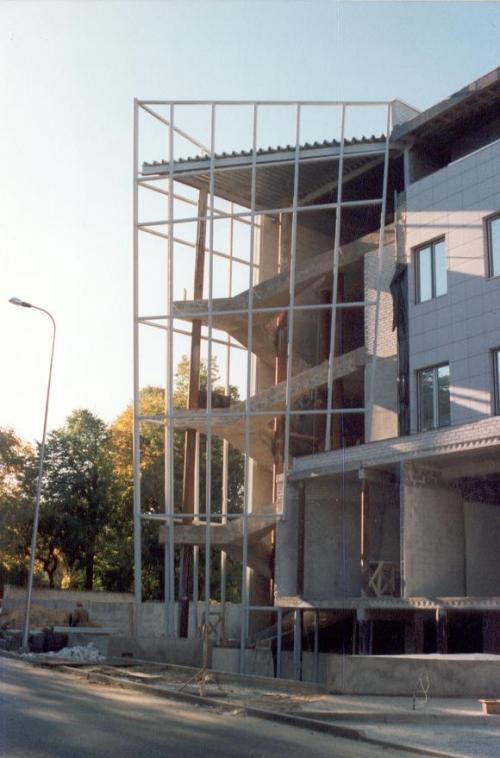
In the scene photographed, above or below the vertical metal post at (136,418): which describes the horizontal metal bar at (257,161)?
above

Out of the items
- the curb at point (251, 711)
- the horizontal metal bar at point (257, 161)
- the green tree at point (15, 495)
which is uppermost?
the horizontal metal bar at point (257, 161)

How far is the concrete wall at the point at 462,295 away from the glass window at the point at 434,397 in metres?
0.23

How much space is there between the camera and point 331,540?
30.9 meters

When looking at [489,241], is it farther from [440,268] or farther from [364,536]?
[364,536]

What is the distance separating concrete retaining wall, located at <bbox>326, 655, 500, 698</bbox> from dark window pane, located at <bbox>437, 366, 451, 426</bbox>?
10.5m

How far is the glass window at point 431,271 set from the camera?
29828 mm

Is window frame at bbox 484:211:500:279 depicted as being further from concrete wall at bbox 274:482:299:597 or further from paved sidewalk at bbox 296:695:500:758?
paved sidewalk at bbox 296:695:500:758

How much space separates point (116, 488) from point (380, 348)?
31926mm

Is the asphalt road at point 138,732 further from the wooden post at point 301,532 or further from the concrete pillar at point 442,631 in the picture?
the wooden post at point 301,532

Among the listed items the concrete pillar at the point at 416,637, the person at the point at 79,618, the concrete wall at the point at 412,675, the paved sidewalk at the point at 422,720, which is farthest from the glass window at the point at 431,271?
the person at the point at 79,618

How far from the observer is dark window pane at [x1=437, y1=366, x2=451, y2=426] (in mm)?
28641

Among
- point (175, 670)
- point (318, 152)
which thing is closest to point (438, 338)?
point (318, 152)

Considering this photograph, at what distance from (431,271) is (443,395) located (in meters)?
4.17

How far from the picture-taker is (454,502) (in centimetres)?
2673
